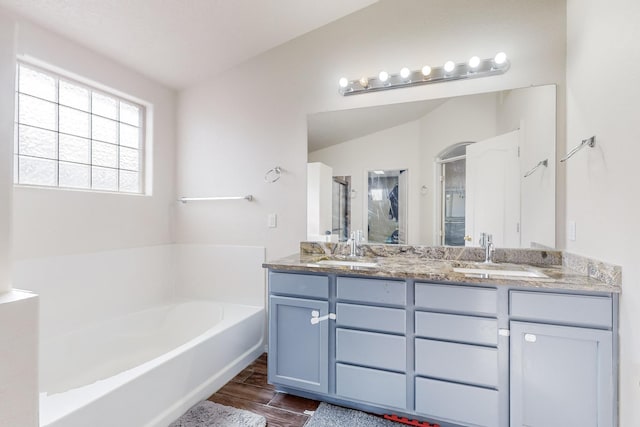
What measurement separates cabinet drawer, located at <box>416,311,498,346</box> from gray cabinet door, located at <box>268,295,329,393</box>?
1.87 feet

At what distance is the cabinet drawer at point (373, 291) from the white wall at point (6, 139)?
1.44m

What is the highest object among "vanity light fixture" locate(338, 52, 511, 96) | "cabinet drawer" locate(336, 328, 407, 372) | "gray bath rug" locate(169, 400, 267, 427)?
"vanity light fixture" locate(338, 52, 511, 96)

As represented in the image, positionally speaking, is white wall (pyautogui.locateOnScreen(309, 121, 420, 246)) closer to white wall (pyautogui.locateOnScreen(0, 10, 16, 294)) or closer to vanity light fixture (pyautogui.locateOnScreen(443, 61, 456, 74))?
vanity light fixture (pyautogui.locateOnScreen(443, 61, 456, 74))

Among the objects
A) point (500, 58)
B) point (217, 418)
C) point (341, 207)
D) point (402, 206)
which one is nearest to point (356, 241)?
point (341, 207)

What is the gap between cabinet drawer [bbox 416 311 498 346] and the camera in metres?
1.59

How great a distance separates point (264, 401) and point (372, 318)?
0.93 m

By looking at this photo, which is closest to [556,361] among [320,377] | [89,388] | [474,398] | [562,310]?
[562,310]

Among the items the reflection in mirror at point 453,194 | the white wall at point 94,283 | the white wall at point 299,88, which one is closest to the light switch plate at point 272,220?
the white wall at point 299,88

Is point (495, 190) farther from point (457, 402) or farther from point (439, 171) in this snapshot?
point (457, 402)

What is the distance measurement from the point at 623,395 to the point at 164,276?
3.23m

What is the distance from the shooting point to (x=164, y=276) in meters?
2.93

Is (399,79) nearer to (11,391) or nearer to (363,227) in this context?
(363,227)

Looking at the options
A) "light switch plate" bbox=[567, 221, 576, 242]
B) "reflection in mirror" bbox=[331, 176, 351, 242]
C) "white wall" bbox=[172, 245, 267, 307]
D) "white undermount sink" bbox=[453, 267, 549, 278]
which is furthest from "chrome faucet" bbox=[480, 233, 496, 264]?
"white wall" bbox=[172, 245, 267, 307]

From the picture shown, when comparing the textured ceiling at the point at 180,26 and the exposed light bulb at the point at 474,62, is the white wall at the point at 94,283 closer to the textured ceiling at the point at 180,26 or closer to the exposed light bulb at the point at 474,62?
the textured ceiling at the point at 180,26
